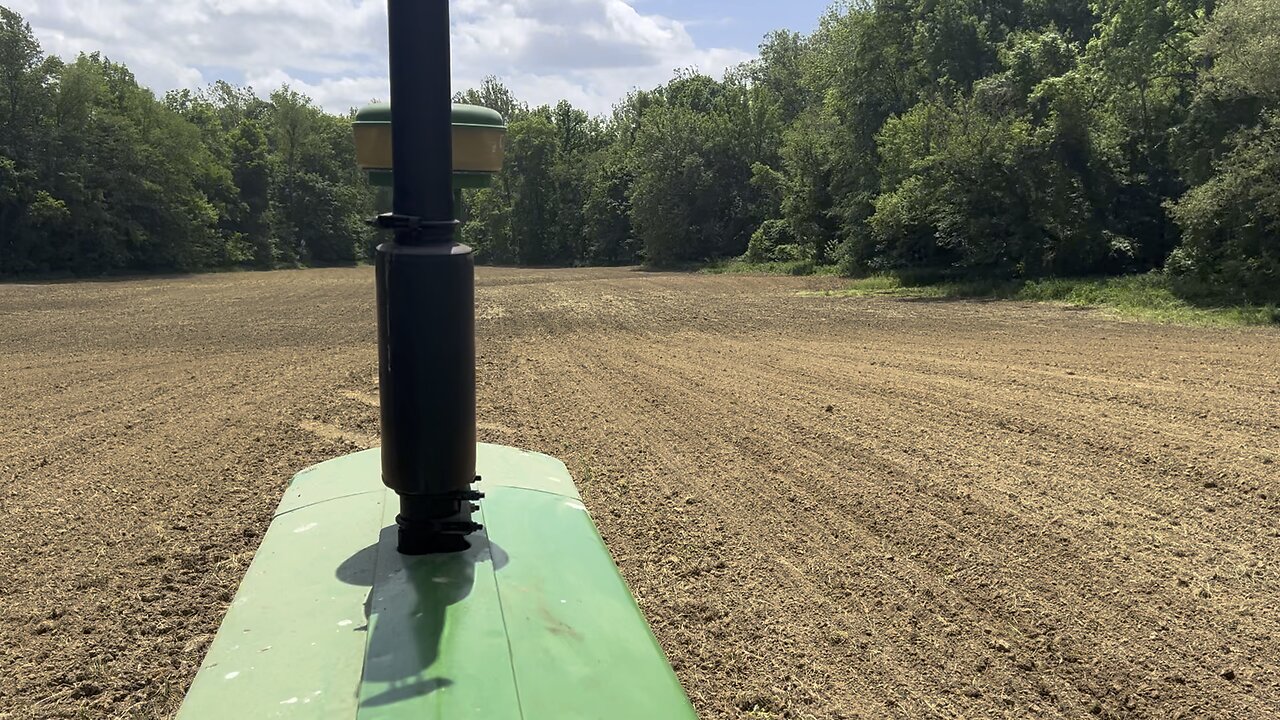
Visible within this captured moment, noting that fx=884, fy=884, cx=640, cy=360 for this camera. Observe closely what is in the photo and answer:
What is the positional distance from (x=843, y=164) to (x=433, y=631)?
34.7m

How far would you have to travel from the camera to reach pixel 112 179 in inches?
1683

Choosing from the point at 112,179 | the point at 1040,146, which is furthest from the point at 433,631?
the point at 112,179

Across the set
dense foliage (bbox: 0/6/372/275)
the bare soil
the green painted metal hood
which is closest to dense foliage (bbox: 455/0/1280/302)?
the bare soil

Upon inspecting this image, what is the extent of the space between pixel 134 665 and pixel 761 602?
10.1 feet

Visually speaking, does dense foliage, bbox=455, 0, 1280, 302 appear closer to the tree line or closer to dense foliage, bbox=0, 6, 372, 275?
the tree line

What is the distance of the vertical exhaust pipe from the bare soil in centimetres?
250

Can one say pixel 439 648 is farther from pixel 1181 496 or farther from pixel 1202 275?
pixel 1202 275

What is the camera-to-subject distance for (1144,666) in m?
4.04

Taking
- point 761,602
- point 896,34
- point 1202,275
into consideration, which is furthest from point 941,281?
point 761,602

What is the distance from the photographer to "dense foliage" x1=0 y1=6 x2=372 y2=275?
40062 mm

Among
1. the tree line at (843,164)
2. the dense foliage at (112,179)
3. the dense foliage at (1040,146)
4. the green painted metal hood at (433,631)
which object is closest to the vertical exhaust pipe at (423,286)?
the green painted metal hood at (433,631)

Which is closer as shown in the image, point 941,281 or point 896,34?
point 941,281

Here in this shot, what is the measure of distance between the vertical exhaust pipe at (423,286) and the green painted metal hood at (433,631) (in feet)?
0.75

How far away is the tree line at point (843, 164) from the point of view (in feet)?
70.0
